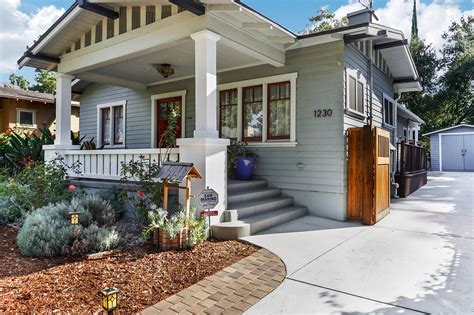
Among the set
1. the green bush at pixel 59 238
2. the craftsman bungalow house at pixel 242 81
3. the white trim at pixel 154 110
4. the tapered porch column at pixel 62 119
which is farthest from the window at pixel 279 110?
the tapered porch column at pixel 62 119

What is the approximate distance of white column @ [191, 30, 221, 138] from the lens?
4.60 metres

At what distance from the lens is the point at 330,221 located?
5.87 meters

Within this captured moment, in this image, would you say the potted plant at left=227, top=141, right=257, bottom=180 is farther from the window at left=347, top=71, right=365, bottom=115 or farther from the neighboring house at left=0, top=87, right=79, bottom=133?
the neighboring house at left=0, top=87, right=79, bottom=133

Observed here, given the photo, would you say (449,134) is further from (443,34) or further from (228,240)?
(228,240)

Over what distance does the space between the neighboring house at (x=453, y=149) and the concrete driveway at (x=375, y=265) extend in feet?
55.7

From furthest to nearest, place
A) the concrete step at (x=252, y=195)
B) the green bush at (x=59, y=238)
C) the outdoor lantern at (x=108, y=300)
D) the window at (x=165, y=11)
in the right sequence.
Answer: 1. the concrete step at (x=252, y=195)
2. the window at (x=165, y=11)
3. the green bush at (x=59, y=238)
4. the outdoor lantern at (x=108, y=300)

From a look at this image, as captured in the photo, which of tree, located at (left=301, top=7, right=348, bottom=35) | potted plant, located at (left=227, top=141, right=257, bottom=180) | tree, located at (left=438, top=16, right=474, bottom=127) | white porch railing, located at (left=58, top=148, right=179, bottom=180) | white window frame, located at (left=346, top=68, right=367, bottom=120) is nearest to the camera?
white porch railing, located at (left=58, top=148, right=179, bottom=180)

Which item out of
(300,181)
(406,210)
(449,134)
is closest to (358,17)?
(300,181)

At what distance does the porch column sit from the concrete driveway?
1.04 meters

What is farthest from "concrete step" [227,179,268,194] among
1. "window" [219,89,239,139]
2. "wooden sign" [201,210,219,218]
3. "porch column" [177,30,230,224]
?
"window" [219,89,239,139]

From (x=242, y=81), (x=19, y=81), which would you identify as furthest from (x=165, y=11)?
(x=19, y=81)

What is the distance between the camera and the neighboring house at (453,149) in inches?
766

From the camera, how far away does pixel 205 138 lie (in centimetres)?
449

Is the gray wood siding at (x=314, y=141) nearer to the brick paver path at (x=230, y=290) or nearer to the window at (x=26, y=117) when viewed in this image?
the brick paver path at (x=230, y=290)
